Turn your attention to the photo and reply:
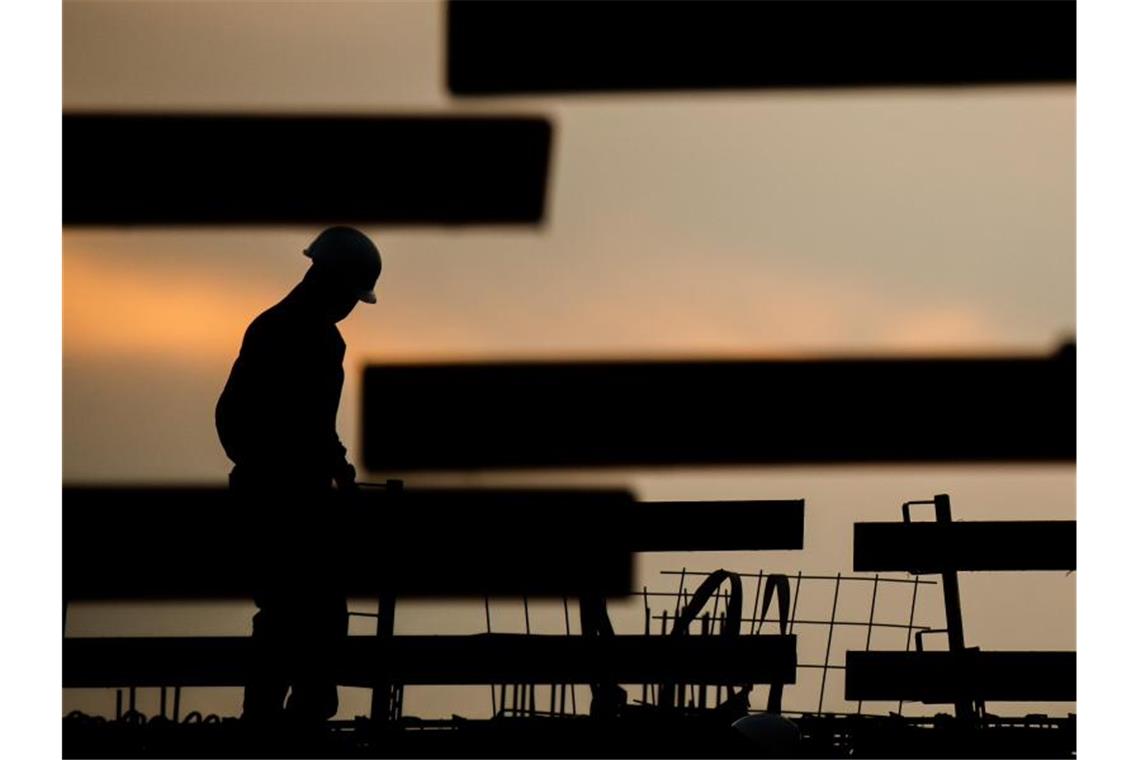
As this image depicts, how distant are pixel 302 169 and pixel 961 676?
3.52 meters

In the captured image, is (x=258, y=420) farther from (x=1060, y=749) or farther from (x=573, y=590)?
(x=1060, y=749)

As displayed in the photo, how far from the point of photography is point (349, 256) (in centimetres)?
333

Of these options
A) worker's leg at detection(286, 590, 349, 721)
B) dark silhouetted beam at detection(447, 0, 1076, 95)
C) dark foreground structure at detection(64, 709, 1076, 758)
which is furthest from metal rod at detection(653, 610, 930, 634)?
dark silhouetted beam at detection(447, 0, 1076, 95)

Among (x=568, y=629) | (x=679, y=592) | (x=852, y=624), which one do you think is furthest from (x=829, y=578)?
(x=568, y=629)

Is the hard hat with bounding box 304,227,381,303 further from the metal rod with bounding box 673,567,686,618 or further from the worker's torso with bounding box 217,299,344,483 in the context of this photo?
the metal rod with bounding box 673,567,686,618

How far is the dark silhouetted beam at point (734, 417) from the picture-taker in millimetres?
5668

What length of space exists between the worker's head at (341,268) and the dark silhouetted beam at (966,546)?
43.2 inches

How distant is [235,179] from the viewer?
5434mm

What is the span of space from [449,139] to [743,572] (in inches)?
96.3

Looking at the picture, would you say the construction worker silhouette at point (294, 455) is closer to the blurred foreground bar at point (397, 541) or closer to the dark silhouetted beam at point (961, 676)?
the blurred foreground bar at point (397, 541)

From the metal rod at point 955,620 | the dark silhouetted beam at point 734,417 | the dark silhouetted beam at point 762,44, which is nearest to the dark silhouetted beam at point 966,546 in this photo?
the metal rod at point 955,620

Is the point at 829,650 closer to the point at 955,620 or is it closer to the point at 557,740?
the point at 955,620

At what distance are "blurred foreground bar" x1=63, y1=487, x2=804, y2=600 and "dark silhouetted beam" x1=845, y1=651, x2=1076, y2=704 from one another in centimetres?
32
